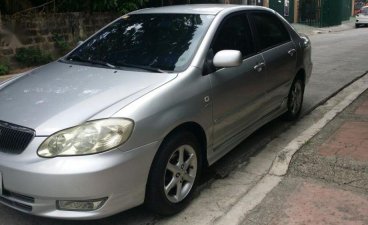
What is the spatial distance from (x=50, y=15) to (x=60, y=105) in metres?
8.92

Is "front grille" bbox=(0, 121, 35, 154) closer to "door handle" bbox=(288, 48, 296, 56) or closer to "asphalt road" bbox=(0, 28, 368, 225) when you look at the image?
"asphalt road" bbox=(0, 28, 368, 225)

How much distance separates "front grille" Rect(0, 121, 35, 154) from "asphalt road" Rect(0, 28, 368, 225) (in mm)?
707

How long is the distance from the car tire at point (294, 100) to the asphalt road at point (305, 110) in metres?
0.16

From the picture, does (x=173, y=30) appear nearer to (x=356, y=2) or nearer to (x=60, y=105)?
(x=60, y=105)

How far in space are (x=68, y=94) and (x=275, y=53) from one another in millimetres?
2635

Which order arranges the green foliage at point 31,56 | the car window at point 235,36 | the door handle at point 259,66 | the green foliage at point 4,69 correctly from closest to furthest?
the car window at point 235,36
the door handle at point 259,66
the green foliage at point 4,69
the green foliage at point 31,56

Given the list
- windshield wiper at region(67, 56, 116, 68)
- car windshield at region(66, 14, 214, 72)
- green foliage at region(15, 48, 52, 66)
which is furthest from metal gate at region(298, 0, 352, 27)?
windshield wiper at region(67, 56, 116, 68)

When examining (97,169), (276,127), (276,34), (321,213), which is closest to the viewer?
(97,169)

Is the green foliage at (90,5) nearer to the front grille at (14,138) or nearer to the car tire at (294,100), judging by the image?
the car tire at (294,100)

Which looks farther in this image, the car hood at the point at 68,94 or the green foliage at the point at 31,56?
the green foliage at the point at 31,56

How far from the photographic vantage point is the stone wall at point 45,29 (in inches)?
423

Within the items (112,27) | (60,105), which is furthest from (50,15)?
(60,105)

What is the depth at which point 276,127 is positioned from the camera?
20.0 ft

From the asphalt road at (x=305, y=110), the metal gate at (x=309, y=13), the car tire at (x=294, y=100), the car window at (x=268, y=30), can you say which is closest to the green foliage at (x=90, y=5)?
the asphalt road at (x=305, y=110)
